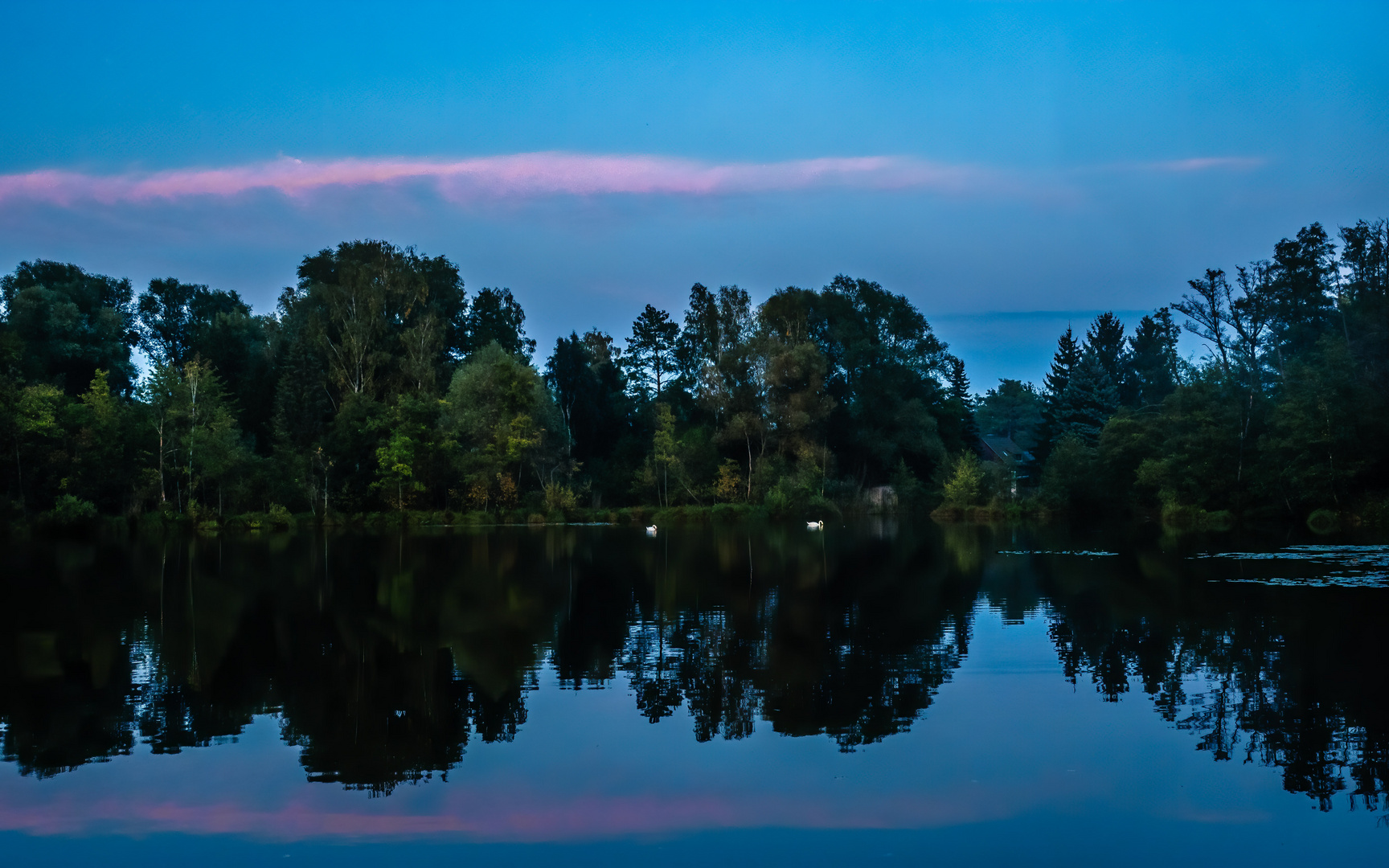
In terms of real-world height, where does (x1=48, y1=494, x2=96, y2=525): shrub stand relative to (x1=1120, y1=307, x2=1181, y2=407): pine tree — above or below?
below

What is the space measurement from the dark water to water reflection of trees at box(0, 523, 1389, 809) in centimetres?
7

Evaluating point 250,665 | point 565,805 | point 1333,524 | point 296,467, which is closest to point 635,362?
point 296,467

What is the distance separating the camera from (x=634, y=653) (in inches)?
564

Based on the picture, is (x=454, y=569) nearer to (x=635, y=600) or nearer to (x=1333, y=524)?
(x=635, y=600)

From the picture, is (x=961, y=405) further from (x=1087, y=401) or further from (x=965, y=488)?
(x=965, y=488)

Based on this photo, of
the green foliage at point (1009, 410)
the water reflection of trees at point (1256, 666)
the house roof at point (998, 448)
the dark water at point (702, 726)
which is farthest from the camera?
the green foliage at point (1009, 410)

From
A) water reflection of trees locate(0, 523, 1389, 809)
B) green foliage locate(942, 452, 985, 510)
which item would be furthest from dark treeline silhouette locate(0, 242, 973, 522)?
water reflection of trees locate(0, 523, 1389, 809)

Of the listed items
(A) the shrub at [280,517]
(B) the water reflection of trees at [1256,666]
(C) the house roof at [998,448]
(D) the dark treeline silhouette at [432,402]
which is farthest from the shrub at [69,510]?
(C) the house roof at [998,448]

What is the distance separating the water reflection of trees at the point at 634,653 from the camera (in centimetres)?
979

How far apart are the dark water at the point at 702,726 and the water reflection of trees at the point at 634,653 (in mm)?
74

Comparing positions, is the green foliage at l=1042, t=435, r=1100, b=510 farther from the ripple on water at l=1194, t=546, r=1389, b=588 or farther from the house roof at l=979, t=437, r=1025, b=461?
the house roof at l=979, t=437, r=1025, b=461

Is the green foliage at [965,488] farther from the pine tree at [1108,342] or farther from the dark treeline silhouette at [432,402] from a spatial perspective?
the pine tree at [1108,342]

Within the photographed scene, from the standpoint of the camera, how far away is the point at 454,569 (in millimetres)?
26922

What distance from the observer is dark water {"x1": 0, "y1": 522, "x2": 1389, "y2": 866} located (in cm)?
725
